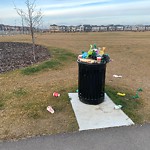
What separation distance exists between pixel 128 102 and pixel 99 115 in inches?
40.1

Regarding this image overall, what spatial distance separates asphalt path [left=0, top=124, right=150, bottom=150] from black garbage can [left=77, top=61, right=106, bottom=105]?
980mm

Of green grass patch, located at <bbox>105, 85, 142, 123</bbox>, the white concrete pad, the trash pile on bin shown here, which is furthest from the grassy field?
the trash pile on bin

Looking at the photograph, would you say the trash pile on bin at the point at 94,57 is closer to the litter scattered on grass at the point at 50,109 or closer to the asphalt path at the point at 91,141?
the litter scattered on grass at the point at 50,109

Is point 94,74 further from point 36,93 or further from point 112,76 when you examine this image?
point 112,76

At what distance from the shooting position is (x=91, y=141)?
3258 millimetres

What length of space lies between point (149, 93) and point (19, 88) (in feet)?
11.4

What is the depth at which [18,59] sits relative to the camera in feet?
30.5

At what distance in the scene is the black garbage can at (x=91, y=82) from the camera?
13.8ft

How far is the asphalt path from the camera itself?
312cm

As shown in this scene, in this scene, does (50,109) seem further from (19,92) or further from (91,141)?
(19,92)

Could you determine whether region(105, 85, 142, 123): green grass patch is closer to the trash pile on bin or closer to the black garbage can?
the black garbage can

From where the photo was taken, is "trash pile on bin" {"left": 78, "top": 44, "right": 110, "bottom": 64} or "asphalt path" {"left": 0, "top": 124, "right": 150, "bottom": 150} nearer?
"asphalt path" {"left": 0, "top": 124, "right": 150, "bottom": 150}

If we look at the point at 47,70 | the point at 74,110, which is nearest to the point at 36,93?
the point at 74,110

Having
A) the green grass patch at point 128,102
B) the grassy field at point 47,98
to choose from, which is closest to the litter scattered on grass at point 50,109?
the grassy field at point 47,98
